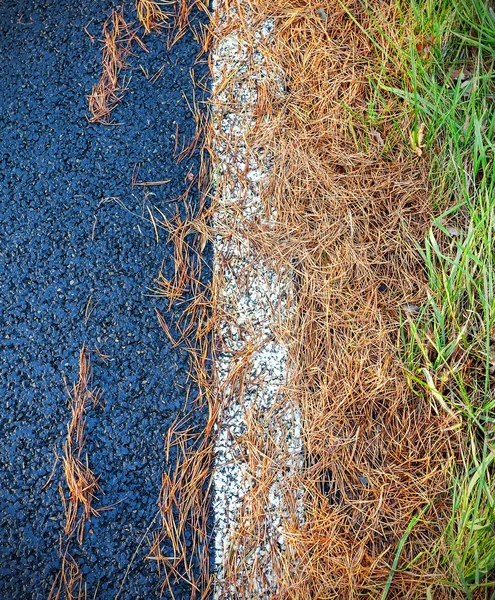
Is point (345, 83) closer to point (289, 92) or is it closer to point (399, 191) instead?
point (289, 92)

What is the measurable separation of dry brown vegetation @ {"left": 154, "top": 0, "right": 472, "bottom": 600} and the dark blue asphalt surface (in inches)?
4.0

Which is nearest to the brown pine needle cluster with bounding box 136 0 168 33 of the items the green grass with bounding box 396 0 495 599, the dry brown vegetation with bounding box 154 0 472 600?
the dry brown vegetation with bounding box 154 0 472 600

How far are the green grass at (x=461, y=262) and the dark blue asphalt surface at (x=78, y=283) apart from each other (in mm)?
729

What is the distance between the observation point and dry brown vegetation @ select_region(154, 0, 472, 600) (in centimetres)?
141

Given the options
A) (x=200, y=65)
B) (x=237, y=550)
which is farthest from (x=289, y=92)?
(x=237, y=550)

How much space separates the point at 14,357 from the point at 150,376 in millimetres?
410

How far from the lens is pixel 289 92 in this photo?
182 centimetres

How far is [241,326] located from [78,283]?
52 cm

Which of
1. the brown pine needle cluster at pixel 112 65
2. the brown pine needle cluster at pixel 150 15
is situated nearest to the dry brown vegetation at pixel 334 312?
the brown pine needle cluster at pixel 150 15

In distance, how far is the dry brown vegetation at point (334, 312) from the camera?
1405mm

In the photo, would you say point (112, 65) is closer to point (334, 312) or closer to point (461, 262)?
point (334, 312)

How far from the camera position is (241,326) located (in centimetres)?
161

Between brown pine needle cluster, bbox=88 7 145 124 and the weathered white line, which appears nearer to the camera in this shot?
the weathered white line

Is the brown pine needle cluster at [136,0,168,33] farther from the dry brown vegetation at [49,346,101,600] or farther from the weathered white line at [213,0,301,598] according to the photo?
the dry brown vegetation at [49,346,101,600]
